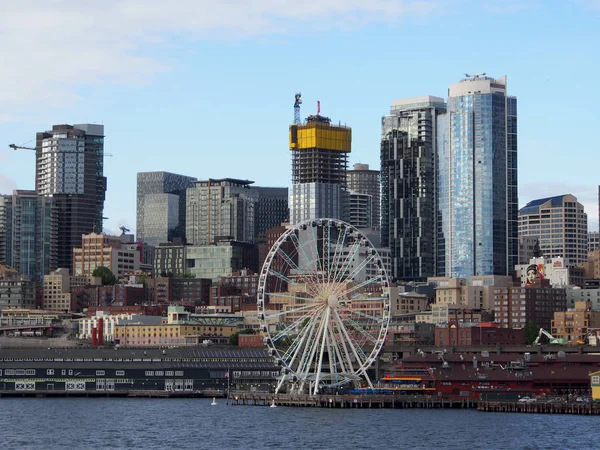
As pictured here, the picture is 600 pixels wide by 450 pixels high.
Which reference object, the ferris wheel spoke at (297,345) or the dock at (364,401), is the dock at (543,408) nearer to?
the dock at (364,401)

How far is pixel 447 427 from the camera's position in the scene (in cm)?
14500

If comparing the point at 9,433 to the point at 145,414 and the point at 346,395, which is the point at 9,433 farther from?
the point at 346,395

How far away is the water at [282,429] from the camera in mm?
130000

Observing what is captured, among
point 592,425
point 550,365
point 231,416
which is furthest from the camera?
point 550,365

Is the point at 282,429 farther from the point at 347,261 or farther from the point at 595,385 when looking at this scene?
the point at 595,385

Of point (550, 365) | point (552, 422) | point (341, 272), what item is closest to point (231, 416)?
point (341, 272)

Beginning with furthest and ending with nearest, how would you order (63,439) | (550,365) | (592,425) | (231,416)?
(550,365), (231,416), (592,425), (63,439)

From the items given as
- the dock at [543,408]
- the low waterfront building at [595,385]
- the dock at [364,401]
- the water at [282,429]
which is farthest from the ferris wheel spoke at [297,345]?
the low waterfront building at [595,385]

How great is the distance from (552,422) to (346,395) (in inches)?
1089

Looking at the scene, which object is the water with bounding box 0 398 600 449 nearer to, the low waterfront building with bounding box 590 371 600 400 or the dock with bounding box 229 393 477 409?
the dock with bounding box 229 393 477 409

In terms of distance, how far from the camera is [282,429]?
467 ft

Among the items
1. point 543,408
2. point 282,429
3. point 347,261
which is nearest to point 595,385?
point 543,408

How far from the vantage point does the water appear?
130m

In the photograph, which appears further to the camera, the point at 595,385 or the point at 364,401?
the point at 364,401
